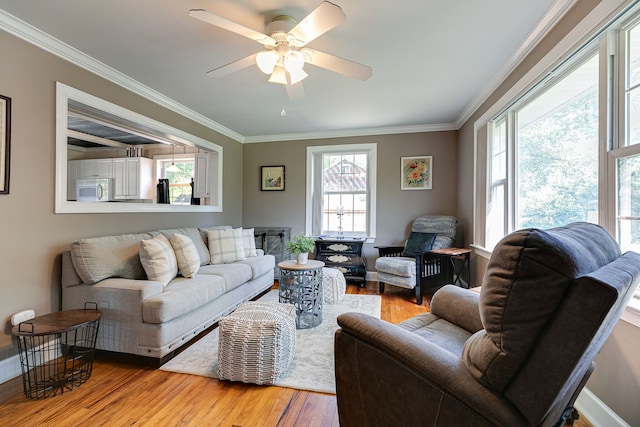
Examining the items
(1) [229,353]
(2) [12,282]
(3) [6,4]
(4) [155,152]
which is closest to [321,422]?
(1) [229,353]

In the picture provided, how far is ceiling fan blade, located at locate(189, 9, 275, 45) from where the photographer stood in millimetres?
1596

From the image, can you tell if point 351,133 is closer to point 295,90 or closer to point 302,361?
point 295,90

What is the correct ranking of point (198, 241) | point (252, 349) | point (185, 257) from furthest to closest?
1. point (198, 241)
2. point (185, 257)
3. point (252, 349)

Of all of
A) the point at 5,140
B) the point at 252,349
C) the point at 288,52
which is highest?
the point at 288,52

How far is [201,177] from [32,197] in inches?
97.2

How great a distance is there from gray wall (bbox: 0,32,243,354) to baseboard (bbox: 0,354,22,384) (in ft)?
0.13

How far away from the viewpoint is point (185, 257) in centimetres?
286

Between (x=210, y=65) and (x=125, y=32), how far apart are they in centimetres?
66

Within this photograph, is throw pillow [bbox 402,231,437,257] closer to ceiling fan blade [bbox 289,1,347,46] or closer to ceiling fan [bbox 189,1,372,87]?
ceiling fan [bbox 189,1,372,87]

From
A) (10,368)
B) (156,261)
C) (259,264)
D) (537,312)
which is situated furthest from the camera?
(259,264)

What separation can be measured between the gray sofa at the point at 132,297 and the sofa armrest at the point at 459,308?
6.20 ft

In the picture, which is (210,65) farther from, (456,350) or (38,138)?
(456,350)

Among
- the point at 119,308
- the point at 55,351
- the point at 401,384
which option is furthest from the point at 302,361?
the point at 55,351

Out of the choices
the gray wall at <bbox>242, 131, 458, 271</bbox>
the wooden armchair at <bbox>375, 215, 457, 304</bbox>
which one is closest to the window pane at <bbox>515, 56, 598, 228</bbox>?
the wooden armchair at <bbox>375, 215, 457, 304</bbox>
